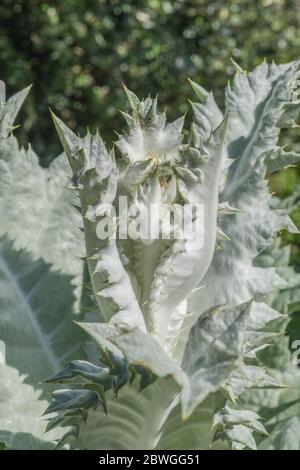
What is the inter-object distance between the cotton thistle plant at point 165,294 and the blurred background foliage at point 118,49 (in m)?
1.96

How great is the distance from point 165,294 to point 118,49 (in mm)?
2403

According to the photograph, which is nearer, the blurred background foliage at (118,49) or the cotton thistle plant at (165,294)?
the cotton thistle plant at (165,294)

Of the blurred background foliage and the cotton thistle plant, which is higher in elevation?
the blurred background foliage

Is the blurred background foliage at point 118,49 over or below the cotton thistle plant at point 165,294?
over

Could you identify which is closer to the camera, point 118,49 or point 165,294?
point 165,294

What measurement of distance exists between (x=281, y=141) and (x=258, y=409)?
8.38 feet

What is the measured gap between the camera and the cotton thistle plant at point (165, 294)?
0.94 m

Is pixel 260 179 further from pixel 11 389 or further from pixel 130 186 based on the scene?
pixel 11 389

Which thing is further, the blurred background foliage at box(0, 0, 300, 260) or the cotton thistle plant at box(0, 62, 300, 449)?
the blurred background foliage at box(0, 0, 300, 260)

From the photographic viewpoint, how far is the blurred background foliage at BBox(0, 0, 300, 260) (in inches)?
129

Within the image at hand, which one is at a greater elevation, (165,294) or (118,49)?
(118,49)

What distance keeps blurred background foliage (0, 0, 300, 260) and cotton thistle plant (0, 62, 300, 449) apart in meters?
1.96

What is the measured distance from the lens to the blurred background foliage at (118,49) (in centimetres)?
328

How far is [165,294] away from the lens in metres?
1.16
